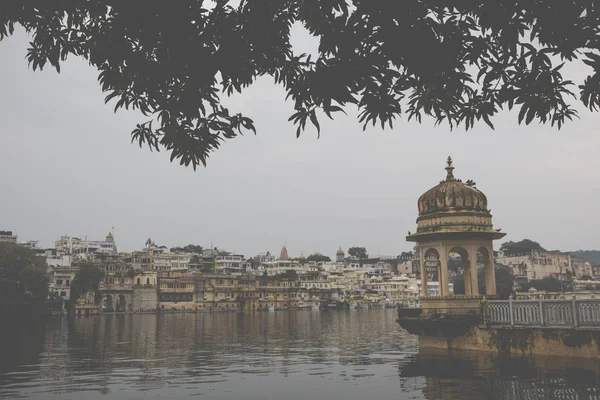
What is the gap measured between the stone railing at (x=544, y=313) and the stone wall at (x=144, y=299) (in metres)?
94.3

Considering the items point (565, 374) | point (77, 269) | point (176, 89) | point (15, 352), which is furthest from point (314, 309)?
point (176, 89)

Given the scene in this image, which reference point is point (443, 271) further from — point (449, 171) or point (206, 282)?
point (206, 282)

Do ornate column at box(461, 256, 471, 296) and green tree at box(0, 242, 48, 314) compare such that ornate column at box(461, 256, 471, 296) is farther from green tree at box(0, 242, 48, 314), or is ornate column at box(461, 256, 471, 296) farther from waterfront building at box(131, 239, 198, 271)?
waterfront building at box(131, 239, 198, 271)

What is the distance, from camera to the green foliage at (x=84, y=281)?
92831mm

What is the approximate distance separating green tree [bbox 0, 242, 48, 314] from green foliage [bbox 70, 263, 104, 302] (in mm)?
30244

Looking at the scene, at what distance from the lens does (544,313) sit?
16.0 meters

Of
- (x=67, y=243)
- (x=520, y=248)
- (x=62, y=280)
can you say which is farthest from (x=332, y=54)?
(x=520, y=248)

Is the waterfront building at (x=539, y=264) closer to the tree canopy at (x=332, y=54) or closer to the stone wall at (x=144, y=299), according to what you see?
the stone wall at (x=144, y=299)

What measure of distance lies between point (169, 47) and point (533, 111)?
137 inches

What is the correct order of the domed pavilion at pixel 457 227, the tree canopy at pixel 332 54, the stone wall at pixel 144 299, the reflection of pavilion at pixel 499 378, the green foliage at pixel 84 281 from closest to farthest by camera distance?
the tree canopy at pixel 332 54
the reflection of pavilion at pixel 499 378
the domed pavilion at pixel 457 227
the green foliage at pixel 84 281
the stone wall at pixel 144 299

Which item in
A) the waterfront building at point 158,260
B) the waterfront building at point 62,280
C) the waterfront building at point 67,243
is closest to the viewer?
the waterfront building at point 62,280

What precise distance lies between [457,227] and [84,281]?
278ft

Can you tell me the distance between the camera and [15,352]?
23.4 meters

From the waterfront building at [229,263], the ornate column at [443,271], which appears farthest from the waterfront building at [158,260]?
the ornate column at [443,271]
